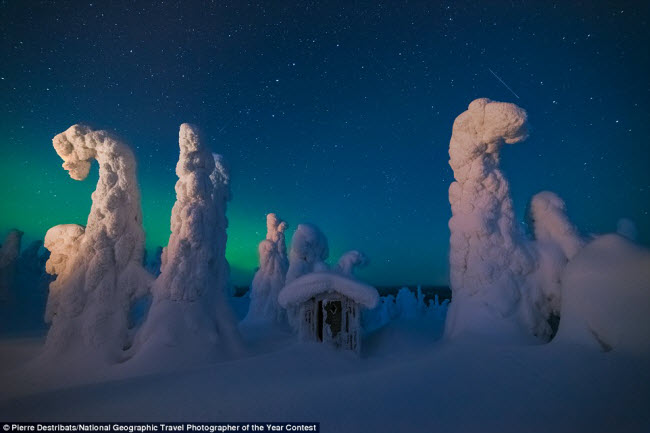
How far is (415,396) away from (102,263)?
33.9ft

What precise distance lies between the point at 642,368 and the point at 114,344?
1298 cm

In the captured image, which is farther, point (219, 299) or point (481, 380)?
point (219, 299)

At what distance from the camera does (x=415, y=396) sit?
19.4 feet

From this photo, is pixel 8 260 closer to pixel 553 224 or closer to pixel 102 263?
pixel 102 263

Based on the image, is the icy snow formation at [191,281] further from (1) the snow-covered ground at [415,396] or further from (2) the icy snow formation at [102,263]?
(1) the snow-covered ground at [415,396]

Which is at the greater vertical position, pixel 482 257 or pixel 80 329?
pixel 482 257

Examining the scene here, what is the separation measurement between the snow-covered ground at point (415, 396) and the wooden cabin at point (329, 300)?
350 cm

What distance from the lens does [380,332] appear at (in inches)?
572

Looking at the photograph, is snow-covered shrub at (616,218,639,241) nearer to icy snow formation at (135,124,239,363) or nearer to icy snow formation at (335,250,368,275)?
icy snow formation at (335,250,368,275)

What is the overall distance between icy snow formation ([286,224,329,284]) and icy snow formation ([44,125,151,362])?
26.6ft

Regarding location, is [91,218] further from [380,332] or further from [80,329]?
[380,332]

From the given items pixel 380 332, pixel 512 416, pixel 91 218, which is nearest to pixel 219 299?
pixel 91 218

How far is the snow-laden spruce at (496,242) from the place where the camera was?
9.98 meters

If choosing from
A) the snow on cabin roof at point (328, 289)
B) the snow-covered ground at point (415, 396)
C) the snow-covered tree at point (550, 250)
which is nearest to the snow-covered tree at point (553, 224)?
the snow-covered tree at point (550, 250)
